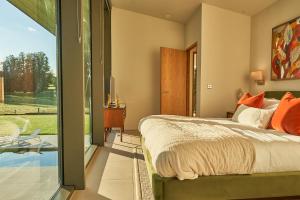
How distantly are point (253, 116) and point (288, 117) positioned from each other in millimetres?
566

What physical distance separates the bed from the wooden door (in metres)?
4.20

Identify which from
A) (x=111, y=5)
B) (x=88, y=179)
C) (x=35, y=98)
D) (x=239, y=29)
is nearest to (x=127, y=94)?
(x=111, y=5)

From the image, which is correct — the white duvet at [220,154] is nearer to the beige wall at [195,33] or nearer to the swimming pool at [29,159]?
the swimming pool at [29,159]

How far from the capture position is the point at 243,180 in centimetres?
202

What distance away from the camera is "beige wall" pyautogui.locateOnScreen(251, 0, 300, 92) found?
3660mm

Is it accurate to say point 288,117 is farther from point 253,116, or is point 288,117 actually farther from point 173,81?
point 173,81

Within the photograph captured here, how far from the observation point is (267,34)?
4.30 m

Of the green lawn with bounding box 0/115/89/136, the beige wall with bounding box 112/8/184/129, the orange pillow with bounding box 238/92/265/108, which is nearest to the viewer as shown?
the green lawn with bounding box 0/115/89/136

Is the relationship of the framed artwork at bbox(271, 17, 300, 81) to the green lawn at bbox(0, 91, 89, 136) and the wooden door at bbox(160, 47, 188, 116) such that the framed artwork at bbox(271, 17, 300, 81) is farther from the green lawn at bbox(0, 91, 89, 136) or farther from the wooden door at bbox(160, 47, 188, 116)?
the green lawn at bbox(0, 91, 89, 136)

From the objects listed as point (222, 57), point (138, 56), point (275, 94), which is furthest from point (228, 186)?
point (138, 56)

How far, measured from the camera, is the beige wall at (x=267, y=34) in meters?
3.66

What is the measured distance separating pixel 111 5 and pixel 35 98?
491 centimetres

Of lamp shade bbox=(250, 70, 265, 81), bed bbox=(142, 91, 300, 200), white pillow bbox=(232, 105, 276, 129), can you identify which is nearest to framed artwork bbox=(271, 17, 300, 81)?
lamp shade bbox=(250, 70, 265, 81)

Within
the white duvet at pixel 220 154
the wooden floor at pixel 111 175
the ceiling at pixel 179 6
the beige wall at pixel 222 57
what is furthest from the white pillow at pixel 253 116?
the ceiling at pixel 179 6
